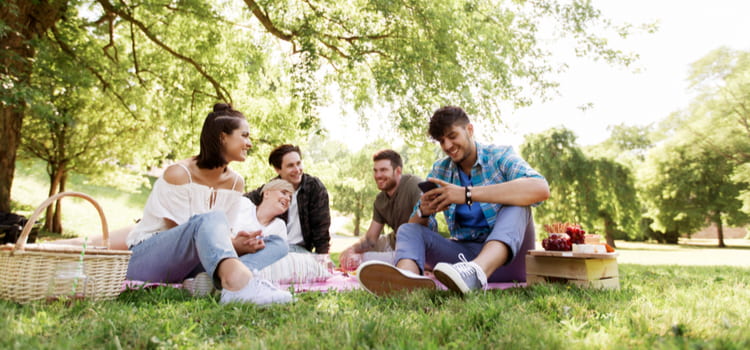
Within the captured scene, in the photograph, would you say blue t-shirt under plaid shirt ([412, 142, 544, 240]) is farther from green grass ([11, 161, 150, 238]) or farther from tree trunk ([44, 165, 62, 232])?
green grass ([11, 161, 150, 238])

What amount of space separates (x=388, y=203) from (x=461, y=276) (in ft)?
8.69

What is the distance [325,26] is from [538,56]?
170 inches

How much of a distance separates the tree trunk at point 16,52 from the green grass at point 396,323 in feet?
18.1

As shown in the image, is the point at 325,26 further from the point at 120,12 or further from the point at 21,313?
the point at 21,313

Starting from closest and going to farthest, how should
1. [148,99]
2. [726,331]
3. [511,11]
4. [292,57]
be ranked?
1. [726,331]
2. [511,11]
3. [292,57]
4. [148,99]

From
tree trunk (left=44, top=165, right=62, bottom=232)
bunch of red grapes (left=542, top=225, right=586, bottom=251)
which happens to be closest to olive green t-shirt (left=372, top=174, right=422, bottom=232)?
bunch of red grapes (left=542, top=225, right=586, bottom=251)

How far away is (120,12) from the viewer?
841cm

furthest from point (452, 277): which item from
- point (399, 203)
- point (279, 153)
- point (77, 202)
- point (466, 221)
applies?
point (77, 202)

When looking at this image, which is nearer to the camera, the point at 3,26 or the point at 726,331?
the point at 726,331

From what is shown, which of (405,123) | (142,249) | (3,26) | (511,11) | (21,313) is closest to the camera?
(21,313)

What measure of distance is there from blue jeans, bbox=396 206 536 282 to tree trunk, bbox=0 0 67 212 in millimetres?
5835

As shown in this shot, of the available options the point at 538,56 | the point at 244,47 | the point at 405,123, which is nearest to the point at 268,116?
the point at 244,47

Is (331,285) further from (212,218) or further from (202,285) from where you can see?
(212,218)

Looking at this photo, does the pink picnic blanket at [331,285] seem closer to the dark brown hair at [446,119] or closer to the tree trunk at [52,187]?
the dark brown hair at [446,119]
